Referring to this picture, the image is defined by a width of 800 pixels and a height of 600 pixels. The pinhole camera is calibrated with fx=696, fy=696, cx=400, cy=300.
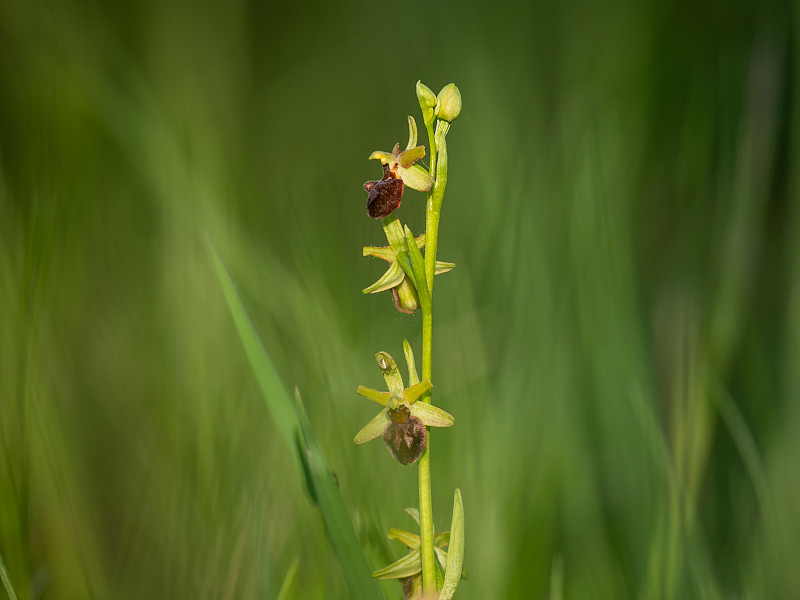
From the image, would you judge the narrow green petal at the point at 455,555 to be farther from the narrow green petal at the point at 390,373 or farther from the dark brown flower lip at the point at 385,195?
the dark brown flower lip at the point at 385,195

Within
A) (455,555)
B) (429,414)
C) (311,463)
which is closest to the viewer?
(311,463)

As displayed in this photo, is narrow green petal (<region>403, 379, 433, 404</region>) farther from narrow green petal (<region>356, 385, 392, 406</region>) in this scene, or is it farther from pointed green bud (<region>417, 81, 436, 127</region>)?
pointed green bud (<region>417, 81, 436, 127</region>)

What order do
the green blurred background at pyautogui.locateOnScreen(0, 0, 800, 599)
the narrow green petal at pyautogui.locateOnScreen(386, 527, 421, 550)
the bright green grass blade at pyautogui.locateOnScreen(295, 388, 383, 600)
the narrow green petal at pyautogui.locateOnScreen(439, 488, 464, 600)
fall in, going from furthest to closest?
the green blurred background at pyautogui.locateOnScreen(0, 0, 800, 599) → the narrow green petal at pyautogui.locateOnScreen(386, 527, 421, 550) → the narrow green petal at pyautogui.locateOnScreen(439, 488, 464, 600) → the bright green grass blade at pyautogui.locateOnScreen(295, 388, 383, 600)

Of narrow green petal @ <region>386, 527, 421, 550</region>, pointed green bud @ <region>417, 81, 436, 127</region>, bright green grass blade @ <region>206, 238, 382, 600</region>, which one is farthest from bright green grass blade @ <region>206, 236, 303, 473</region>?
pointed green bud @ <region>417, 81, 436, 127</region>

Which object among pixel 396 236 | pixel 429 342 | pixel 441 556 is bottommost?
pixel 441 556

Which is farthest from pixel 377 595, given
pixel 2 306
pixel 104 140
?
pixel 104 140

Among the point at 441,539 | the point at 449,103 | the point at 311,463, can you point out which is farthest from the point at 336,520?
the point at 449,103

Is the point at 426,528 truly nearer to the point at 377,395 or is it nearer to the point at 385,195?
the point at 377,395
